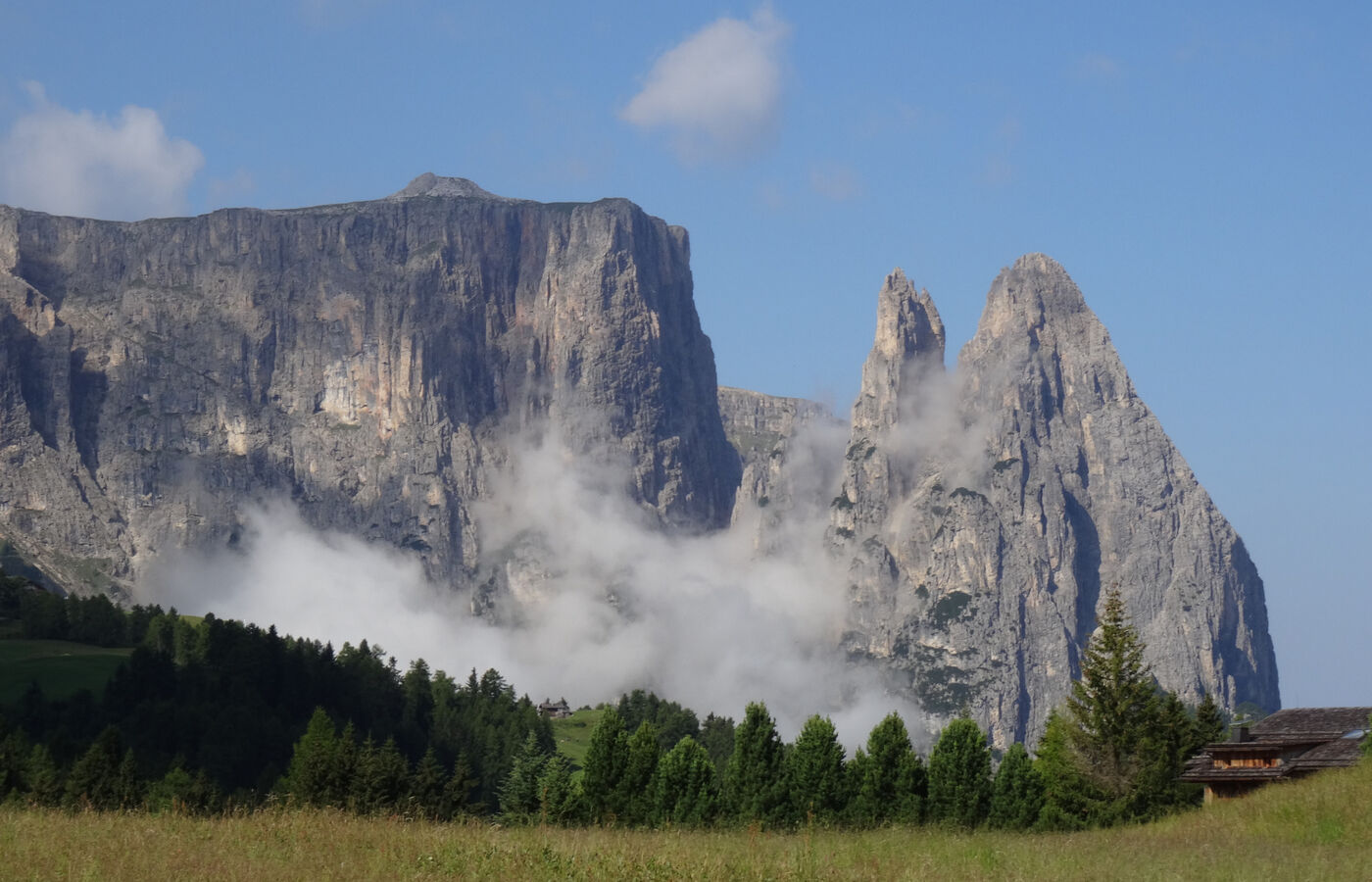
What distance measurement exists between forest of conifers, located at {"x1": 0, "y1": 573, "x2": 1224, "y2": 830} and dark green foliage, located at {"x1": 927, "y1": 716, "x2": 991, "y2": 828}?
0.39 ft

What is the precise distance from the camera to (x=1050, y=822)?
68562mm

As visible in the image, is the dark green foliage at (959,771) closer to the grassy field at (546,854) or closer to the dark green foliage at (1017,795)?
the dark green foliage at (1017,795)

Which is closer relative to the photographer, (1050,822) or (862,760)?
(1050,822)

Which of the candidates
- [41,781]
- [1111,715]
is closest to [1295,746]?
[1111,715]

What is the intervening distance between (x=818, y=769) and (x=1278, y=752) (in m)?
30.1

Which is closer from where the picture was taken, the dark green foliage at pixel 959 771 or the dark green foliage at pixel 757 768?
the dark green foliage at pixel 959 771

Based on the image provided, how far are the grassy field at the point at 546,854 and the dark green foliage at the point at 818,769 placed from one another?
5524 centimetres

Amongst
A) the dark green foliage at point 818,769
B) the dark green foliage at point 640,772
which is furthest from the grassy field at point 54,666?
the dark green foliage at point 818,769

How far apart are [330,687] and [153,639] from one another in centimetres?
2270

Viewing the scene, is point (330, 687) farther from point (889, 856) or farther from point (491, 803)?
point (889, 856)

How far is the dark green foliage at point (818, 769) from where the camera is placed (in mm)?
86938

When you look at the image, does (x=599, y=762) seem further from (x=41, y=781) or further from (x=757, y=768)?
(x=41, y=781)

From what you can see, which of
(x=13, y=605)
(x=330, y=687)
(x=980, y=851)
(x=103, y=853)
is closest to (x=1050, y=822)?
(x=980, y=851)

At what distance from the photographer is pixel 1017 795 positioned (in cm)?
7975
